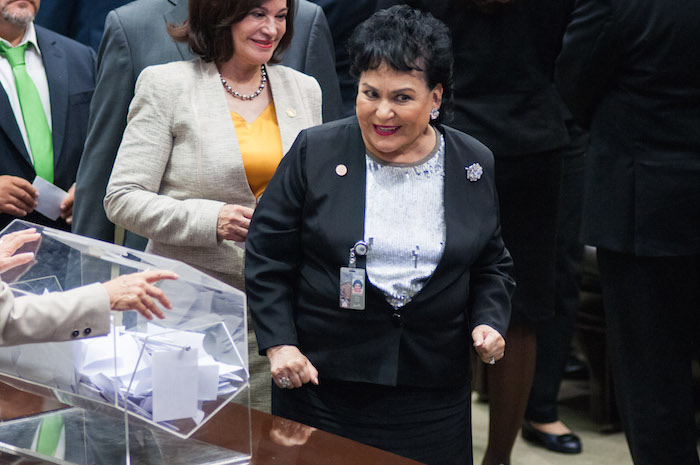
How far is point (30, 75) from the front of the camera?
338cm

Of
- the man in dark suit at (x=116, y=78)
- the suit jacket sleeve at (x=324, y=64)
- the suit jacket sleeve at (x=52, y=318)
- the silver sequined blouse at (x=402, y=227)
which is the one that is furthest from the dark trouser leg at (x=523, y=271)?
the suit jacket sleeve at (x=52, y=318)

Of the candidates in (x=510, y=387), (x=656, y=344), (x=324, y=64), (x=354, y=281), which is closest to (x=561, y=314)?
(x=510, y=387)

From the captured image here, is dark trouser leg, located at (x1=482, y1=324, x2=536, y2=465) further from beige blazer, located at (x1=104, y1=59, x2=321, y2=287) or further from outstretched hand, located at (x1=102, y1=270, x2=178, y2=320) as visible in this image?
outstretched hand, located at (x1=102, y1=270, x2=178, y2=320)

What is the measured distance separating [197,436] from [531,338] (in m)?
1.71

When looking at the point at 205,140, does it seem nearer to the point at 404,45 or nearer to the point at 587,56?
the point at 404,45

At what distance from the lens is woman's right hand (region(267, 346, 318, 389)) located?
7.13 feet

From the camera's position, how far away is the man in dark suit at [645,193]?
2908 mm

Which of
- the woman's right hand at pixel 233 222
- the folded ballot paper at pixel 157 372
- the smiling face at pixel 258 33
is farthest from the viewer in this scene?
the smiling face at pixel 258 33

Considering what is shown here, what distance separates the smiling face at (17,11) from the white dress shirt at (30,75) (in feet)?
0.15

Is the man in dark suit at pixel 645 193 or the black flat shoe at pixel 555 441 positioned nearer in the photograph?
the man in dark suit at pixel 645 193

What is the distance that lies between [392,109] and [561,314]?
2.13 metres

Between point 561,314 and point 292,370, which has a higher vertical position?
point 292,370

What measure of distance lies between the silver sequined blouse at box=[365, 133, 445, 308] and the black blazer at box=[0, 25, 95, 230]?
1.44 meters

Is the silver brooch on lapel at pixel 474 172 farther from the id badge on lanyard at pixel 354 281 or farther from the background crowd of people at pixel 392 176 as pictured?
the id badge on lanyard at pixel 354 281
